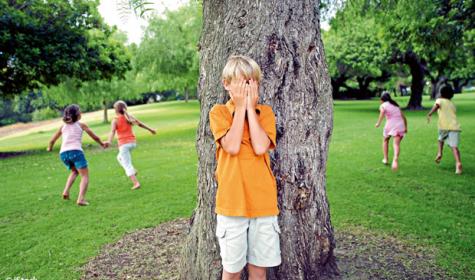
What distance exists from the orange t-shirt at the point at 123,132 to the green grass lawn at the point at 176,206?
106cm

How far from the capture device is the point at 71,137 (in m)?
7.25

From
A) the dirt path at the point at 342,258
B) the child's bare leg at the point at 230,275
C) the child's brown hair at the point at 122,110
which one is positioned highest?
the child's brown hair at the point at 122,110

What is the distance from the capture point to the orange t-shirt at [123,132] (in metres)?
8.29

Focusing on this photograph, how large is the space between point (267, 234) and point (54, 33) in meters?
15.5

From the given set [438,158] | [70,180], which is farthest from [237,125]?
[438,158]

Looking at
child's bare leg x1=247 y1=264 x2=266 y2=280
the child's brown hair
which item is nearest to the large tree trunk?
child's bare leg x1=247 y1=264 x2=266 y2=280

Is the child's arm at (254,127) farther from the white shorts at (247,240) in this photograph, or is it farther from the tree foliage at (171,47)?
the tree foliage at (171,47)

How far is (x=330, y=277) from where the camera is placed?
366cm

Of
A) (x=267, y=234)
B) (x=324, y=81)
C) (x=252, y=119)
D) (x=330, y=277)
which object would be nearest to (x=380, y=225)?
(x=330, y=277)

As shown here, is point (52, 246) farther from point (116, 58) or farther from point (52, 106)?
point (52, 106)

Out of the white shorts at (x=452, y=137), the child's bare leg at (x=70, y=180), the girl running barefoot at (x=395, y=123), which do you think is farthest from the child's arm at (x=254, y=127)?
the white shorts at (x=452, y=137)

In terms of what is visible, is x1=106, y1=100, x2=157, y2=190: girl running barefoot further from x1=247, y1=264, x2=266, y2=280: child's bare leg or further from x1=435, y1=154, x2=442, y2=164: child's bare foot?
x1=435, y1=154, x2=442, y2=164: child's bare foot

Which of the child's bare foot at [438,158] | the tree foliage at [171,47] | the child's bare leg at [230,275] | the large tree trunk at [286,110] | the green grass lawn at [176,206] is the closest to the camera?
the child's bare leg at [230,275]

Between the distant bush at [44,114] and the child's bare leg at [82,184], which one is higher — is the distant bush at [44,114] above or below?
below
